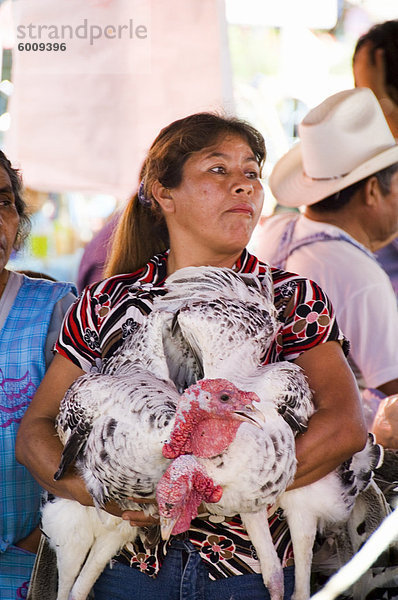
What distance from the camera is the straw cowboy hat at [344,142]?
9.41ft

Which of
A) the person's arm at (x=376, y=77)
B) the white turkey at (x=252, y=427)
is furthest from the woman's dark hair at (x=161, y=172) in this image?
the person's arm at (x=376, y=77)

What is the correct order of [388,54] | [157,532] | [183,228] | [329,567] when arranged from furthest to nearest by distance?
[388,54] < [183,228] < [329,567] < [157,532]

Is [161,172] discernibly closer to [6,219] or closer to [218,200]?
[218,200]

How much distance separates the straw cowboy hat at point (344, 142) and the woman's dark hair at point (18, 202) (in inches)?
43.8

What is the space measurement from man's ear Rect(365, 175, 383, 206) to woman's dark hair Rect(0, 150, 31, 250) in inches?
50.8

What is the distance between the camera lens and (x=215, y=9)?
9.82ft

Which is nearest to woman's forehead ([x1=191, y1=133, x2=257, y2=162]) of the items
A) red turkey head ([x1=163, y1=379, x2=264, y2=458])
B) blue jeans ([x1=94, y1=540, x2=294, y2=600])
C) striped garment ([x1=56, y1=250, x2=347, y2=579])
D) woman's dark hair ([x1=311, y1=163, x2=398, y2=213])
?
striped garment ([x1=56, y1=250, x2=347, y2=579])

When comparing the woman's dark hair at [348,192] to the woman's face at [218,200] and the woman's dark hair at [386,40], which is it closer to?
the woman's dark hair at [386,40]

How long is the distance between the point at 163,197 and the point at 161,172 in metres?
0.07

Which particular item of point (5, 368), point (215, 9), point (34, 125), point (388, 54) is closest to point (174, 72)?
point (215, 9)

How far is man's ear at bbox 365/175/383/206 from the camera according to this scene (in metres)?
2.92

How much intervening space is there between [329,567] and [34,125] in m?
2.05

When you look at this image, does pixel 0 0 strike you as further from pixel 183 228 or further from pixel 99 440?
pixel 99 440

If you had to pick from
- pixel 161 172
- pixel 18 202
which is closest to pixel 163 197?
pixel 161 172
